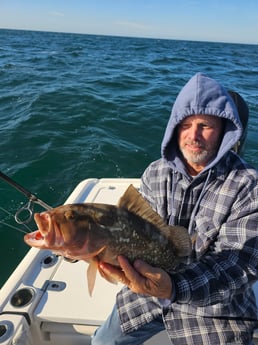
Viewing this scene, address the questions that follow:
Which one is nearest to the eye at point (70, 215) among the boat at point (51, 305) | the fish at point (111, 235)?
the fish at point (111, 235)

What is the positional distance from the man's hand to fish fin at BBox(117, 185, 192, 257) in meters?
0.26

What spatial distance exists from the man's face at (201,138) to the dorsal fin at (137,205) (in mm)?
772

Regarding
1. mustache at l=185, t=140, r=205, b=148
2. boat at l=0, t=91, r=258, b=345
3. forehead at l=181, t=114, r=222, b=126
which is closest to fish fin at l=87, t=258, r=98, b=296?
boat at l=0, t=91, r=258, b=345

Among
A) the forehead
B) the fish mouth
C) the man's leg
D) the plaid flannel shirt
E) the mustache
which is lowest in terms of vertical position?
the man's leg

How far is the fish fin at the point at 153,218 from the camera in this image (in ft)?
7.82

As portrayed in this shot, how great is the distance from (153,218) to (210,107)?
3.52 feet

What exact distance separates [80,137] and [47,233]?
8.50 m

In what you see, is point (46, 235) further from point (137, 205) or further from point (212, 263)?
point (212, 263)

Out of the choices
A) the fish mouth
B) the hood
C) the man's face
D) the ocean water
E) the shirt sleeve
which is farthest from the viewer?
the ocean water

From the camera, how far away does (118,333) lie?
3064 millimetres

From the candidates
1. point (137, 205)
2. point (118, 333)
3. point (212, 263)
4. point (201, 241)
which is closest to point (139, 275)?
point (137, 205)

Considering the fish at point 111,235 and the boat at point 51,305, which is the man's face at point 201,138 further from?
the boat at point 51,305

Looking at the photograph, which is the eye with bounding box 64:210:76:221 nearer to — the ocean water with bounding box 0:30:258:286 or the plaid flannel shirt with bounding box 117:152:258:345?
the plaid flannel shirt with bounding box 117:152:258:345

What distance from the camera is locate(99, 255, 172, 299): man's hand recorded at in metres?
2.29
